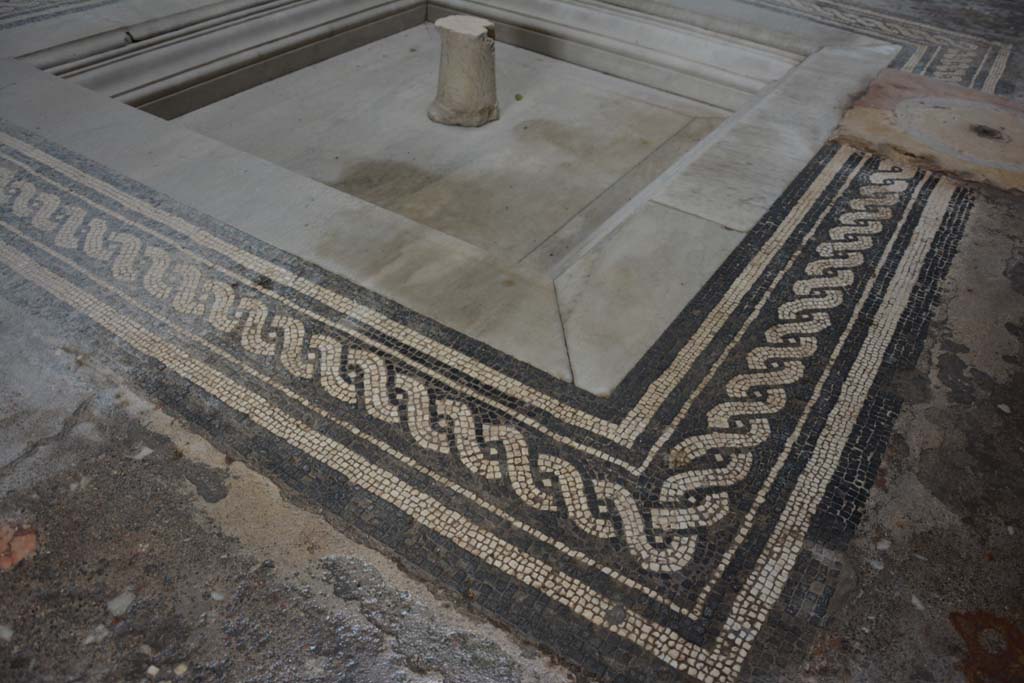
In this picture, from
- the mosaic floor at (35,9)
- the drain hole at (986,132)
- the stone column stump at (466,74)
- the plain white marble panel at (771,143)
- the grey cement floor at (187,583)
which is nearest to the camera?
the grey cement floor at (187,583)

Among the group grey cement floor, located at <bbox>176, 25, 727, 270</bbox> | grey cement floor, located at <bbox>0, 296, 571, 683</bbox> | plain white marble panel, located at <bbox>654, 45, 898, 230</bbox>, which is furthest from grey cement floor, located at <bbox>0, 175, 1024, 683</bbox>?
grey cement floor, located at <bbox>176, 25, 727, 270</bbox>

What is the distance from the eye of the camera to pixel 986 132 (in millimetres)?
3084

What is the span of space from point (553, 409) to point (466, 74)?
225 centimetres

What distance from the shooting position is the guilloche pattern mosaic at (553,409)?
1.44m

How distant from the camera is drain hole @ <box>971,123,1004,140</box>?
3.05 m

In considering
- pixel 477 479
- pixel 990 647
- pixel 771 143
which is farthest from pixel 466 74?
pixel 990 647

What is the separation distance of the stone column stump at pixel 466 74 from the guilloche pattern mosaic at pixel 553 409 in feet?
5.20

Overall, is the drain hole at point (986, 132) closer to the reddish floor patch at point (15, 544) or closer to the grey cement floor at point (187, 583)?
the grey cement floor at point (187, 583)

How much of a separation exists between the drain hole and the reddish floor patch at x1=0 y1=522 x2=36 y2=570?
354 cm

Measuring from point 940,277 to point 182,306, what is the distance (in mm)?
2252

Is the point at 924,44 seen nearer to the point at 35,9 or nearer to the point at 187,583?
the point at 187,583

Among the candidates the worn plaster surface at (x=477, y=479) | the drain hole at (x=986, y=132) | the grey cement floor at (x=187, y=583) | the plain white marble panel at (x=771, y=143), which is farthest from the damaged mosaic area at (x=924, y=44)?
the grey cement floor at (x=187, y=583)

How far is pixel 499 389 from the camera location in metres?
1.82

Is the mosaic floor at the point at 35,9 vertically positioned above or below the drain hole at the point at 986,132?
below
